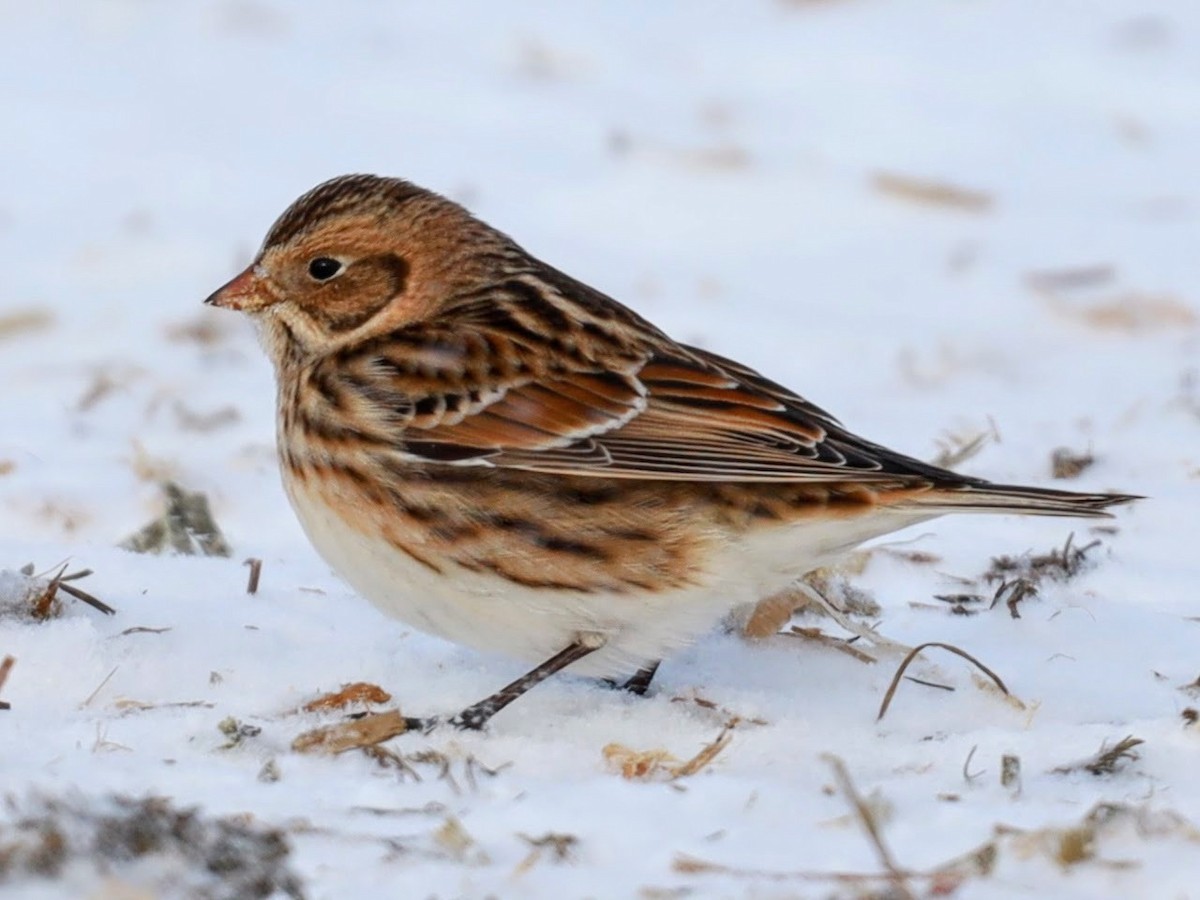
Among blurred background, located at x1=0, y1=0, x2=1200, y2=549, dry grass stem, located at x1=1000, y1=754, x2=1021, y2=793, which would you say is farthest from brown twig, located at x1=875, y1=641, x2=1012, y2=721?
blurred background, located at x1=0, y1=0, x2=1200, y2=549

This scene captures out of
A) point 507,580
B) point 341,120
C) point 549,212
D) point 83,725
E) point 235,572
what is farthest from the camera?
point 341,120

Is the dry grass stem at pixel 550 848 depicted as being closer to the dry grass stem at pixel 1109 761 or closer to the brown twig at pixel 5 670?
the dry grass stem at pixel 1109 761

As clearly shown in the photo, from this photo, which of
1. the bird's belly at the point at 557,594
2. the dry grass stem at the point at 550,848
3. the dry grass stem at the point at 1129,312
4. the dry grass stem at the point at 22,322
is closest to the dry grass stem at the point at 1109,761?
the bird's belly at the point at 557,594

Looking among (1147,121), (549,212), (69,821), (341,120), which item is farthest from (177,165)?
(69,821)

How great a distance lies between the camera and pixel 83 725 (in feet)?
16.7

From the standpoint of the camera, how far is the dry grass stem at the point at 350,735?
16.4ft

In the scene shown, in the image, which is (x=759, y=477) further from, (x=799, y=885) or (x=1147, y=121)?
(x=1147, y=121)

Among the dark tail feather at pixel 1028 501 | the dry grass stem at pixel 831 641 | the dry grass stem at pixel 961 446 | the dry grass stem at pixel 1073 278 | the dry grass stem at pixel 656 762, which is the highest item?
the dry grass stem at pixel 1073 278

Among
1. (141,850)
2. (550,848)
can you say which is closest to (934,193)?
(550,848)

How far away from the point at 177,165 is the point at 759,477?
273 inches

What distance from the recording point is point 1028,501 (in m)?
5.38

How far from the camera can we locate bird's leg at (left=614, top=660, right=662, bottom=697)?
582cm

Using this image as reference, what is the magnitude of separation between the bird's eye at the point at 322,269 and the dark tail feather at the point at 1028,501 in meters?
2.00

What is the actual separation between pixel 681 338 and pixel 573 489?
161 inches
